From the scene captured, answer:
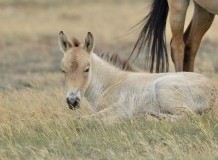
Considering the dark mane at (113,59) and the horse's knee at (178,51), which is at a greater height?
the dark mane at (113,59)

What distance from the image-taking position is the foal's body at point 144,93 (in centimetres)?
779

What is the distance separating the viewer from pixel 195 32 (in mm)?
10367

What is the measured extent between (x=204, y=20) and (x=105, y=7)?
25.1 meters

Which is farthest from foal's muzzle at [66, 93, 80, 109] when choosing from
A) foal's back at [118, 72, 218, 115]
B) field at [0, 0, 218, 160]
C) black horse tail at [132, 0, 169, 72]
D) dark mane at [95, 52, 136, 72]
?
black horse tail at [132, 0, 169, 72]

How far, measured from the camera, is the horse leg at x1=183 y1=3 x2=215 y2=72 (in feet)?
33.6

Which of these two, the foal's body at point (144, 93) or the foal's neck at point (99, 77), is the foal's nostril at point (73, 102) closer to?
the foal's body at point (144, 93)

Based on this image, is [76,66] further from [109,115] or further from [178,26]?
[178,26]

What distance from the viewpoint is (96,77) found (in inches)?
321

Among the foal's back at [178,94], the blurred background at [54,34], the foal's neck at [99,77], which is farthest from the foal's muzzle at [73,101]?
the blurred background at [54,34]

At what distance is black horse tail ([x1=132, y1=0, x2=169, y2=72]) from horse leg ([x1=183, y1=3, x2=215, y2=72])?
299 millimetres

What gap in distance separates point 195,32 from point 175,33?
318 mm

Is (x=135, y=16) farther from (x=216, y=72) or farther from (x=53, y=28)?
(x=216, y=72)

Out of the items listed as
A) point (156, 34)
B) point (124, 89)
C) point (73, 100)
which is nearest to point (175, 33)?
point (156, 34)

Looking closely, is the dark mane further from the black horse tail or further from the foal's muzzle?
the black horse tail
